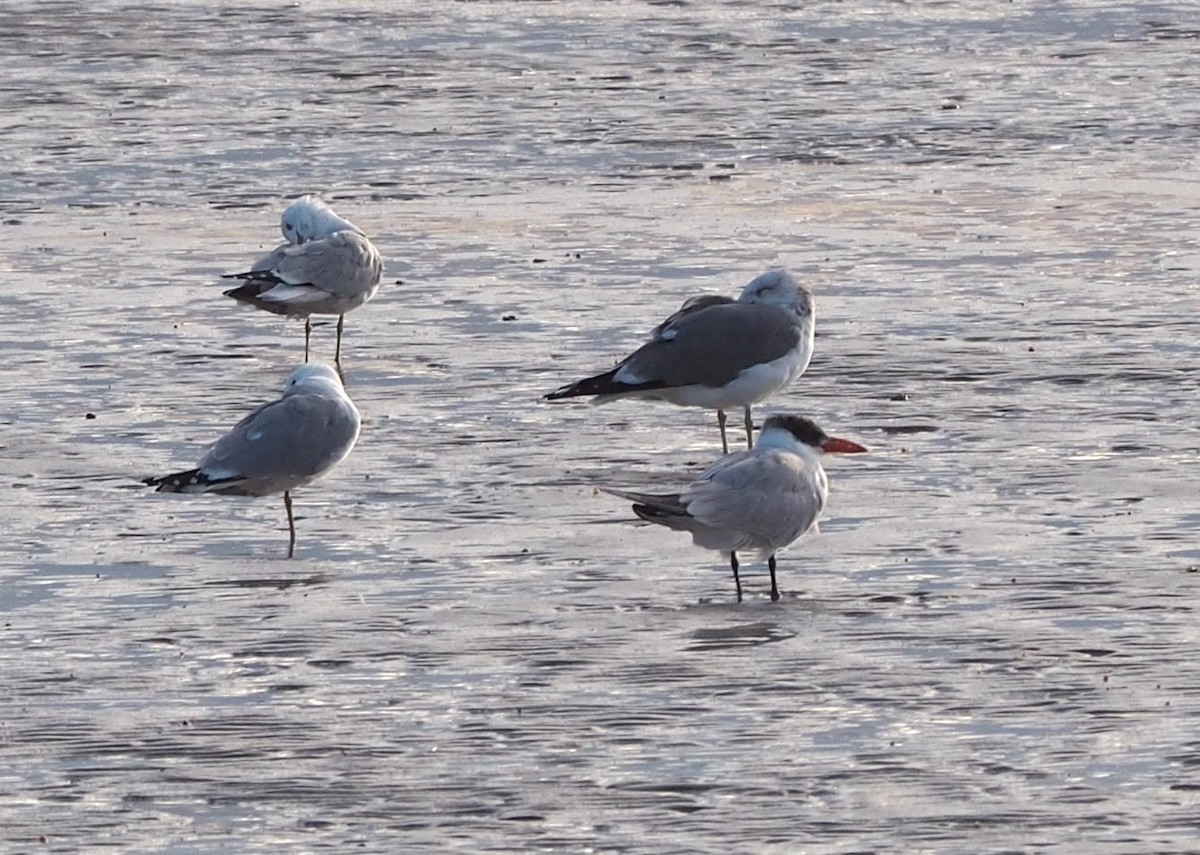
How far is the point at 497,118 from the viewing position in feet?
72.2

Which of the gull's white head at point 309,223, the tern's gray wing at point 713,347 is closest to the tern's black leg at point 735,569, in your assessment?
the tern's gray wing at point 713,347

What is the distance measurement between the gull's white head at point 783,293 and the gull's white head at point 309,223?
9.90 feet

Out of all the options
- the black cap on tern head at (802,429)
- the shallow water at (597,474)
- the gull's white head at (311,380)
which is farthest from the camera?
the gull's white head at (311,380)

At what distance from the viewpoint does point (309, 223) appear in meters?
15.4

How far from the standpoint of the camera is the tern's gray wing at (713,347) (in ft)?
41.0

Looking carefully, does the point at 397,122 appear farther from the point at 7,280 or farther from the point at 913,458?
the point at 913,458

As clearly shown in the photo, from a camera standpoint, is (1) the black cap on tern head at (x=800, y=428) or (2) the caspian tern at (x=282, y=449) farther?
(2) the caspian tern at (x=282, y=449)

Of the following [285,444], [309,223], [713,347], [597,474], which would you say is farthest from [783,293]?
[309,223]

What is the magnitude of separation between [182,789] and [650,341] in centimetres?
493

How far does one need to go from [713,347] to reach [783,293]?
1.52 feet

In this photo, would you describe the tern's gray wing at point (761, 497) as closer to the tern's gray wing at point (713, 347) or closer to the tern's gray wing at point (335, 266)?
the tern's gray wing at point (713, 347)

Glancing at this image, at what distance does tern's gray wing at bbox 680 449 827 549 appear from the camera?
10094 millimetres

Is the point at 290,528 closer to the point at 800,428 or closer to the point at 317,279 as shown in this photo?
the point at 800,428

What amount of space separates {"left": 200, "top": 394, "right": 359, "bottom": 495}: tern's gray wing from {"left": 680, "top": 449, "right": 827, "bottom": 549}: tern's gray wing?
1548mm
